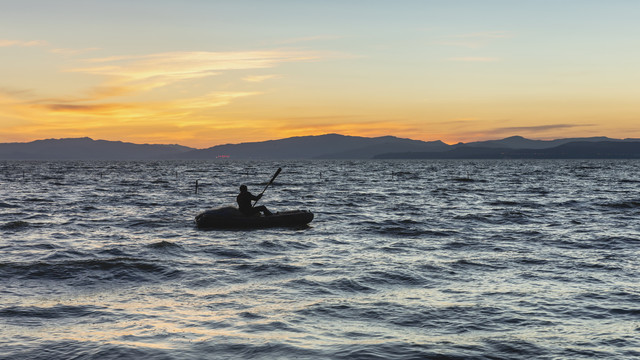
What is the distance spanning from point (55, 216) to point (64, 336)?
72.9 feet

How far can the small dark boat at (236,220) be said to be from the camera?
947 inches

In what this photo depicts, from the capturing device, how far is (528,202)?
4075 cm

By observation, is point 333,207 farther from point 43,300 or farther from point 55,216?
point 43,300

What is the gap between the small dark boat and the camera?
2406 cm

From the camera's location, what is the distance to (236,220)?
2409cm

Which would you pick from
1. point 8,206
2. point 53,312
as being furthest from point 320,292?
point 8,206

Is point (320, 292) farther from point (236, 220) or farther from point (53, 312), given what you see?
point (236, 220)

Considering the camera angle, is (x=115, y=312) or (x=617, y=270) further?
(x=617, y=270)

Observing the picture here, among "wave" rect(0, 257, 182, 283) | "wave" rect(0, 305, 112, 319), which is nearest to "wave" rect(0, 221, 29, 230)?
"wave" rect(0, 257, 182, 283)

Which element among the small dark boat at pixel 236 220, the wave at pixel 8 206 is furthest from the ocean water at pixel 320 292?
the wave at pixel 8 206

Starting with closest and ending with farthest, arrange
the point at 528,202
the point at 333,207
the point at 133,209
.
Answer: the point at 133,209, the point at 333,207, the point at 528,202

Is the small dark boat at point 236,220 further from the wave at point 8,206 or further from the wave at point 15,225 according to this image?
the wave at point 8,206

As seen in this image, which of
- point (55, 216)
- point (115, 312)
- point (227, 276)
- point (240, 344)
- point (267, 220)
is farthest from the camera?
point (55, 216)

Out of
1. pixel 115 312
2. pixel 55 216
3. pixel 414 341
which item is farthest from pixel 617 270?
pixel 55 216
